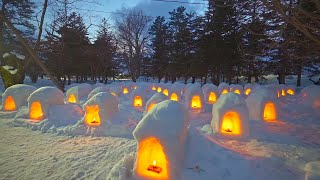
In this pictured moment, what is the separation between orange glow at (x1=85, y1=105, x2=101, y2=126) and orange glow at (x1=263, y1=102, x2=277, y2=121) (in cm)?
798

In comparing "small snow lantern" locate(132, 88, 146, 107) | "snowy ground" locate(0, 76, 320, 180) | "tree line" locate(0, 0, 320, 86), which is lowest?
"snowy ground" locate(0, 76, 320, 180)

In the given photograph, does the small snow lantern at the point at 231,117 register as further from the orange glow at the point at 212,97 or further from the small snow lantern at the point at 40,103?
the orange glow at the point at 212,97

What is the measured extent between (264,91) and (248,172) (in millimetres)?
7648

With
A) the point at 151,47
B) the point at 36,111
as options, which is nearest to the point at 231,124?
the point at 36,111

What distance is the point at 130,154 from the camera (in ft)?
19.7

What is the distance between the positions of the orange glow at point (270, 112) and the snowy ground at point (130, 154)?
8.00 feet

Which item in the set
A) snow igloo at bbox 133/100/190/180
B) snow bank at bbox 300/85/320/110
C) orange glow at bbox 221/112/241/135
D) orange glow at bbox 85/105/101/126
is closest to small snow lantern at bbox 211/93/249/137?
orange glow at bbox 221/112/241/135

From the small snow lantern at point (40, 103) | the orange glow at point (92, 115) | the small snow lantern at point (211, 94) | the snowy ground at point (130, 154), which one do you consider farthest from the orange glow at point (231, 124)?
the small snow lantern at point (211, 94)

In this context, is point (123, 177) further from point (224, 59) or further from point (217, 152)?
point (224, 59)

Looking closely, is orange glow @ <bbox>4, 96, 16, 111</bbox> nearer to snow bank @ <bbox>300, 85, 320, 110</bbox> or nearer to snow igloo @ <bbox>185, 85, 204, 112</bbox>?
snow igloo @ <bbox>185, 85, 204, 112</bbox>

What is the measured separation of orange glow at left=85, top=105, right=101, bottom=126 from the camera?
986 centimetres

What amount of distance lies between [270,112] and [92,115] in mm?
8562

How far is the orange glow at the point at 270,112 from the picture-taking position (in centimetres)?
1236

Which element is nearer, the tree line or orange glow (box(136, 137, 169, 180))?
orange glow (box(136, 137, 169, 180))
